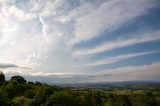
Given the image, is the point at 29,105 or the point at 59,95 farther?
the point at 59,95

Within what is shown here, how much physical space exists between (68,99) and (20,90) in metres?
36.3

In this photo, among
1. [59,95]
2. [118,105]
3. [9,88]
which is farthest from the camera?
[118,105]

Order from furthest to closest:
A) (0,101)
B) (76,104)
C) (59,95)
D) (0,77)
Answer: (0,77)
(76,104)
(59,95)
(0,101)

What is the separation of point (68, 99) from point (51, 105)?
7684mm

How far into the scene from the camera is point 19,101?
314 feet

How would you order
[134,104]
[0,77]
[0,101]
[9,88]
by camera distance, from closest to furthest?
1. [0,101]
2. [9,88]
3. [134,104]
4. [0,77]

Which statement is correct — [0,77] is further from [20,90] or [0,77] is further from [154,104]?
[154,104]

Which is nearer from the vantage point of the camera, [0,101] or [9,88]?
[0,101]

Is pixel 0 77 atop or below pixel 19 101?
atop

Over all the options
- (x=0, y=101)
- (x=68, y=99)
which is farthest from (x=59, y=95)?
(x=0, y=101)

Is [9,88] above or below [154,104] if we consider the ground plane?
above

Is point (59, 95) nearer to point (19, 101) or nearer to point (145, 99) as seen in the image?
point (19, 101)

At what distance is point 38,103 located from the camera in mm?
99688

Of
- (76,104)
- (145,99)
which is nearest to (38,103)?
(76,104)
